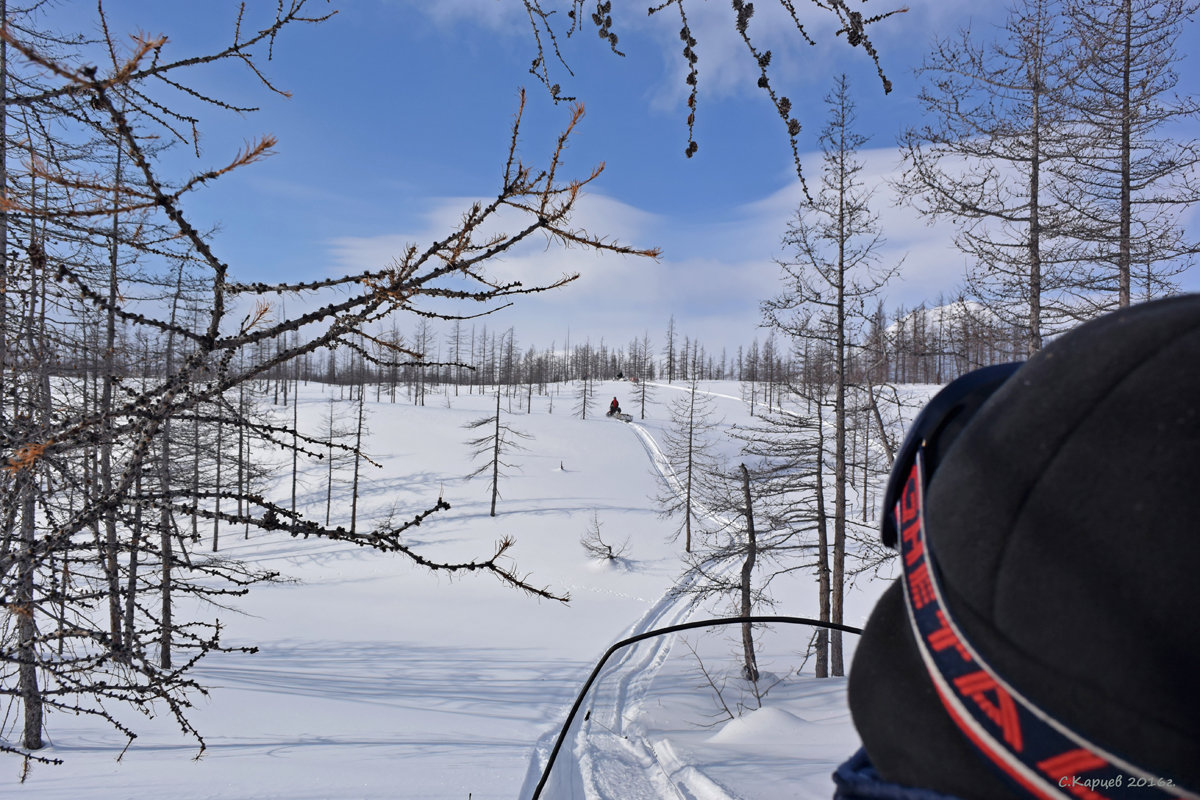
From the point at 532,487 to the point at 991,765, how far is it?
40.6 meters

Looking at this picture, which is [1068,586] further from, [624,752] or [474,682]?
[474,682]

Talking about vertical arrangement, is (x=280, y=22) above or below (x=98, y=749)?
above

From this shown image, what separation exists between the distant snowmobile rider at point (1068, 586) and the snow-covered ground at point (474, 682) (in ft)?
1.67

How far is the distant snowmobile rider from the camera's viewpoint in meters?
0.40

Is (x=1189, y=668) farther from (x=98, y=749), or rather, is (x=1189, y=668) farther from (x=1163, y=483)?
(x=98, y=749)

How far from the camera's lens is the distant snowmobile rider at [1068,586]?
404 millimetres

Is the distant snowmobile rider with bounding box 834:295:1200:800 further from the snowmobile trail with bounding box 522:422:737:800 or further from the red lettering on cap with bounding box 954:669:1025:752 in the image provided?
the snowmobile trail with bounding box 522:422:737:800

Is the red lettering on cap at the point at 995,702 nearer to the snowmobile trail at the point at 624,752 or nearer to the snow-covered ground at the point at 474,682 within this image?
the snow-covered ground at the point at 474,682

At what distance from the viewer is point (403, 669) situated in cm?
1636

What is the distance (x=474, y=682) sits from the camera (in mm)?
15383

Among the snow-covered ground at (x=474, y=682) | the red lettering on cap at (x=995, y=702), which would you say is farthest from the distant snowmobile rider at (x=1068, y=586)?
the snow-covered ground at (x=474, y=682)

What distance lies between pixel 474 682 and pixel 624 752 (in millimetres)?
16019

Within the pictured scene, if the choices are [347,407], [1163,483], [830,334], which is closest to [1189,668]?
[1163,483]

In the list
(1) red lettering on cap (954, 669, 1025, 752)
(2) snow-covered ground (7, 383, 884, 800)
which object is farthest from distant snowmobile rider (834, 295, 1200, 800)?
(2) snow-covered ground (7, 383, 884, 800)
